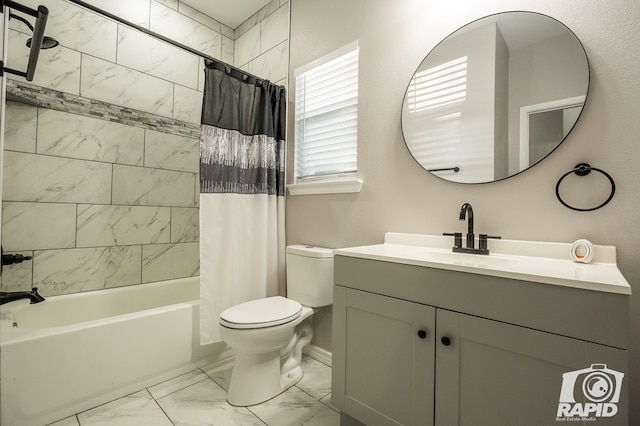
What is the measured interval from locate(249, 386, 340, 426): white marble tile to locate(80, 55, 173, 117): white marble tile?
7.67 feet

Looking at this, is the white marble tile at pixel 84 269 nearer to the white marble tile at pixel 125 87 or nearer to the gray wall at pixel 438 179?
the white marble tile at pixel 125 87

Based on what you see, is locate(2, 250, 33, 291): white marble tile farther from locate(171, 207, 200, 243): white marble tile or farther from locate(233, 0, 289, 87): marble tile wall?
locate(233, 0, 289, 87): marble tile wall

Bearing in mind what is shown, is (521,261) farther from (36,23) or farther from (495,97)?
(36,23)

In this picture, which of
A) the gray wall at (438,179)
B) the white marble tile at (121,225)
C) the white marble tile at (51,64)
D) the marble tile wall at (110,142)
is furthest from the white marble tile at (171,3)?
the white marble tile at (121,225)

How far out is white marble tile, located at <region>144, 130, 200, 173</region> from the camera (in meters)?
2.37

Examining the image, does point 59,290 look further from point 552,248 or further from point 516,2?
point 516,2

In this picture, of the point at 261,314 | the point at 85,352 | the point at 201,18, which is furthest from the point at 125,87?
the point at 261,314

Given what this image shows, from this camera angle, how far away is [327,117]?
2.06 meters

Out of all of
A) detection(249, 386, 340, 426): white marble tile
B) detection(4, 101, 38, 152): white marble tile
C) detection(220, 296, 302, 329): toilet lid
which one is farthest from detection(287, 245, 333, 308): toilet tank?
detection(4, 101, 38, 152): white marble tile

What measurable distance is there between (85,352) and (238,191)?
Answer: 3.87 feet

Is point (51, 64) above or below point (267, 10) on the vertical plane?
below

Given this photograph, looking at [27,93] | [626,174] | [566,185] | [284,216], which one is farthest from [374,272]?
[27,93]

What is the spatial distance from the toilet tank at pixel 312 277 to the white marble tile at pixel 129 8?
2.25 metres

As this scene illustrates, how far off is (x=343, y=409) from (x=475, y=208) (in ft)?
3.68
